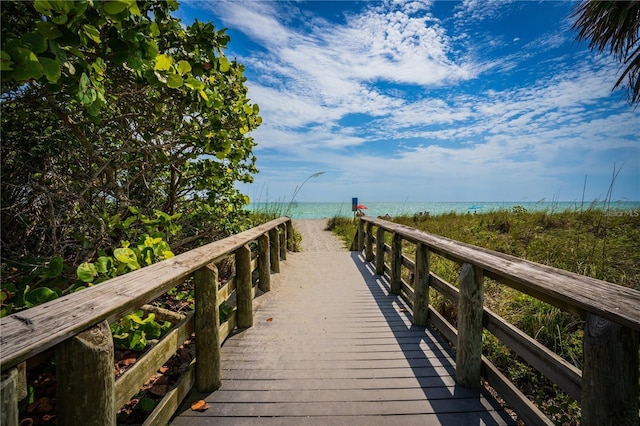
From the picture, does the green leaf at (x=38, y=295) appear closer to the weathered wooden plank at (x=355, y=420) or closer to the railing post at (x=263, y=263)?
the weathered wooden plank at (x=355, y=420)

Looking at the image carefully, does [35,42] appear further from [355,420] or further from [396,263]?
[396,263]

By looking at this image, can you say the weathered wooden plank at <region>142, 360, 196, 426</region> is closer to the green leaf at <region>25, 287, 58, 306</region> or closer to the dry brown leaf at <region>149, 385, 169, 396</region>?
the dry brown leaf at <region>149, 385, 169, 396</region>

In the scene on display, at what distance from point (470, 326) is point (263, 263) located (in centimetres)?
288

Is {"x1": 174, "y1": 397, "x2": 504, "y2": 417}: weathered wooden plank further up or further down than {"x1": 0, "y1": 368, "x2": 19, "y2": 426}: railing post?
further down

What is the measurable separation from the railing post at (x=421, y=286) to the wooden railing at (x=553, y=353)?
383 millimetres

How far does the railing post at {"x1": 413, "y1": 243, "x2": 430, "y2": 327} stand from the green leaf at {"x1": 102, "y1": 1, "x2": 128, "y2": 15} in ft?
9.61

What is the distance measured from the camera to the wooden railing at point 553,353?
1.16 metres

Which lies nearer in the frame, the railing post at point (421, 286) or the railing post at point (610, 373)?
the railing post at point (610, 373)

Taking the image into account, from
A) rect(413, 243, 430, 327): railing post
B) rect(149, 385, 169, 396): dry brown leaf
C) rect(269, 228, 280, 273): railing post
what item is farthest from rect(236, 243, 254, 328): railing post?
rect(269, 228, 280, 273): railing post

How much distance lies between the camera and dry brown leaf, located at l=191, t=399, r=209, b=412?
6.20ft

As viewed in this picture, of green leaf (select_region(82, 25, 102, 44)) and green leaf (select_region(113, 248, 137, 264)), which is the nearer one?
green leaf (select_region(82, 25, 102, 44))

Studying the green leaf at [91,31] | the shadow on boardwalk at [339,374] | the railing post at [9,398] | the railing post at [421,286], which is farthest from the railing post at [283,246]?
the railing post at [9,398]

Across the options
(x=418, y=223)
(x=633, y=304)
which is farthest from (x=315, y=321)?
(x=418, y=223)

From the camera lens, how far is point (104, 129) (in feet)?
10.6
